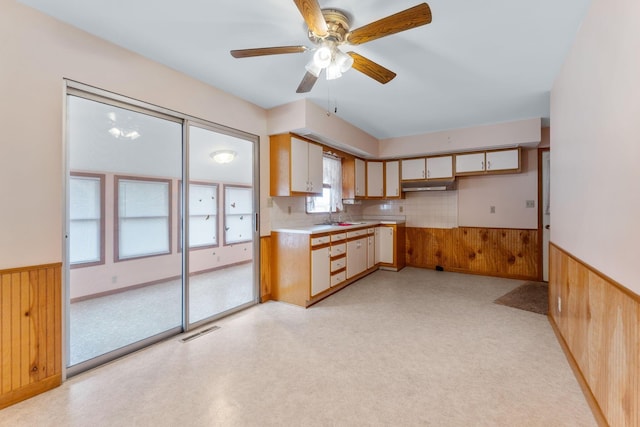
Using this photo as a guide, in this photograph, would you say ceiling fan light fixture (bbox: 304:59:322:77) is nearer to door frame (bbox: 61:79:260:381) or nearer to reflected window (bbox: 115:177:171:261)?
door frame (bbox: 61:79:260:381)

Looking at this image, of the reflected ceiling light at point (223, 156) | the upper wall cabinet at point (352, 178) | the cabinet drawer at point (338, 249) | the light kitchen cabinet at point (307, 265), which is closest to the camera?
the reflected ceiling light at point (223, 156)

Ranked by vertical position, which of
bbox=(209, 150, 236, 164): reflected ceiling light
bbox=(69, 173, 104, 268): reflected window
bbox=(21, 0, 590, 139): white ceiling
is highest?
bbox=(21, 0, 590, 139): white ceiling

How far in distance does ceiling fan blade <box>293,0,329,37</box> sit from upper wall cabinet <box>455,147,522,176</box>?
403 centimetres

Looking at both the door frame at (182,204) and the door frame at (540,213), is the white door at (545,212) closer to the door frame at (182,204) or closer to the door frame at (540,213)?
the door frame at (540,213)

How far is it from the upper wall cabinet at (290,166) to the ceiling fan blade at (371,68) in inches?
63.2

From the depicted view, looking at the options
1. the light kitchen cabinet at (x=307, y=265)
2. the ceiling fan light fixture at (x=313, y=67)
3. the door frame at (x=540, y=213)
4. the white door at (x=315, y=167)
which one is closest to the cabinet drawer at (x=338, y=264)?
the light kitchen cabinet at (x=307, y=265)

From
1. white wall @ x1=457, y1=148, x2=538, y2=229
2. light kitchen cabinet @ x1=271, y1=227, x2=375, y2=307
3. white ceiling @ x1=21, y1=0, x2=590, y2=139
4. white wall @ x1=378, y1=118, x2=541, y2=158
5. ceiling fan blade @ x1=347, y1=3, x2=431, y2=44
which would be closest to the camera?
ceiling fan blade @ x1=347, y1=3, x2=431, y2=44

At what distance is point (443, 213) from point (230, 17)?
15.9 ft

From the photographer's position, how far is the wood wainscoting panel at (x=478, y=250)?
15.3ft

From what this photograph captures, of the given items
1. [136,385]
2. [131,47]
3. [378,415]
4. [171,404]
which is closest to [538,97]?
[378,415]

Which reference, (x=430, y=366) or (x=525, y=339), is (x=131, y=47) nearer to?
(x=430, y=366)

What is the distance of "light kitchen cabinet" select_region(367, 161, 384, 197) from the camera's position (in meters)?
5.61

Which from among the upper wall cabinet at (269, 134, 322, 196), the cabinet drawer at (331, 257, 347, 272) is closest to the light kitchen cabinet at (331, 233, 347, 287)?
the cabinet drawer at (331, 257, 347, 272)

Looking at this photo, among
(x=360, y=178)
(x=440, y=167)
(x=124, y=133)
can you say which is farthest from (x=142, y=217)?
(x=440, y=167)
